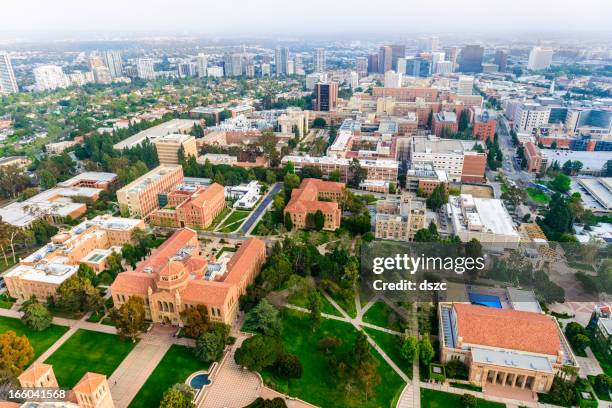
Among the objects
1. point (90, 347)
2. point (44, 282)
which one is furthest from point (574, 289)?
point (44, 282)

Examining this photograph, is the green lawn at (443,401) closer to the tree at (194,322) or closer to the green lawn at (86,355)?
the tree at (194,322)

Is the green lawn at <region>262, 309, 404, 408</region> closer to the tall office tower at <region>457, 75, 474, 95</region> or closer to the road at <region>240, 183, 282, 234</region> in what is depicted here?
the road at <region>240, 183, 282, 234</region>

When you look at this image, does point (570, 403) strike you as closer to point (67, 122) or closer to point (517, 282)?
point (517, 282)

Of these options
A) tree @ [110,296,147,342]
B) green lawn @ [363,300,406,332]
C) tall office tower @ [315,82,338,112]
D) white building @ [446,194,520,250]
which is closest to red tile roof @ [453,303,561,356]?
green lawn @ [363,300,406,332]

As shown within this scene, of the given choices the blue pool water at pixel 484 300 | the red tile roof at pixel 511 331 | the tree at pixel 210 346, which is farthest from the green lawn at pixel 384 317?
the tree at pixel 210 346

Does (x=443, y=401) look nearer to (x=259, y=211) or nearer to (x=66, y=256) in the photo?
(x=259, y=211)

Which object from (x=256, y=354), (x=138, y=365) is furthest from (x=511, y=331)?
(x=138, y=365)
